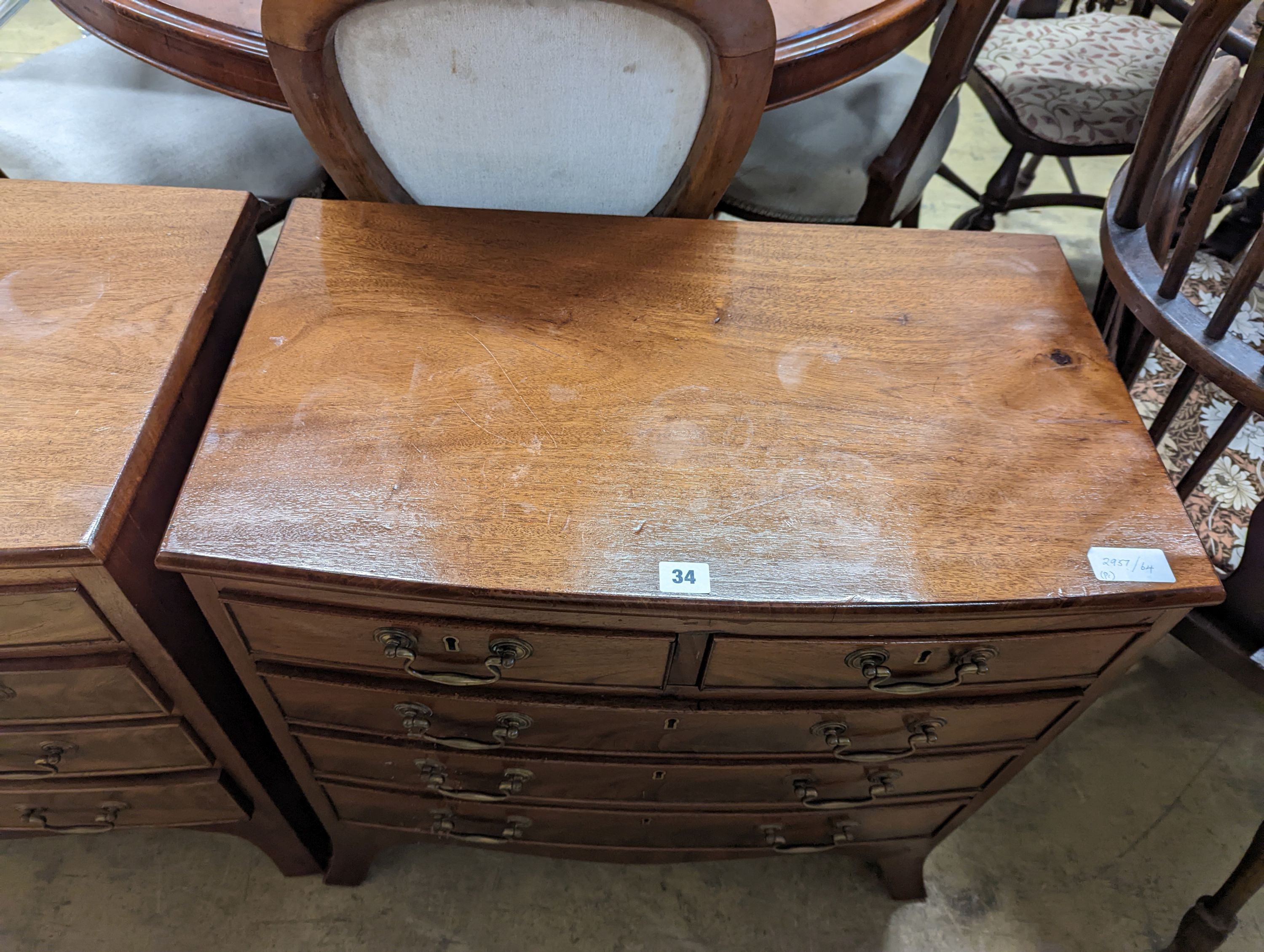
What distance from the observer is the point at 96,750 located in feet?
2.72

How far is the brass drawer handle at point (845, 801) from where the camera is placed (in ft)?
2.81

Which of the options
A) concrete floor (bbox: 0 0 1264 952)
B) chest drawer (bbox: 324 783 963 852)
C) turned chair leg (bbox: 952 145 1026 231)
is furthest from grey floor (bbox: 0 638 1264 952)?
turned chair leg (bbox: 952 145 1026 231)

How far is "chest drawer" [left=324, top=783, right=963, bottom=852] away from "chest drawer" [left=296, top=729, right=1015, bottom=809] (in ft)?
0.11

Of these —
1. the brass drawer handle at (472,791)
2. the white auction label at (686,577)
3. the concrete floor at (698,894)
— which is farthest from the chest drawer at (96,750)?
the white auction label at (686,577)

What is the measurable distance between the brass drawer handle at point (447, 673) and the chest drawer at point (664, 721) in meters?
0.06

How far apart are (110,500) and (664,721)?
49cm

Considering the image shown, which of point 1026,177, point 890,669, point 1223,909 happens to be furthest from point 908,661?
point 1026,177

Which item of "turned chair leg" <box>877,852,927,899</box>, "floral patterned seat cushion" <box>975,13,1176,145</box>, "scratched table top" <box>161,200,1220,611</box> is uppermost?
"scratched table top" <box>161,200,1220,611</box>

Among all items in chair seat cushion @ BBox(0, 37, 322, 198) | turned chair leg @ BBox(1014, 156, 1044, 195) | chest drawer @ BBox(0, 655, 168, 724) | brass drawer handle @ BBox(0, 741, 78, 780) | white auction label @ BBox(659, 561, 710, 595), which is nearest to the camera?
white auction label @ BBox(659, 561, 710, 595)

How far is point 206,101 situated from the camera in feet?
4.15

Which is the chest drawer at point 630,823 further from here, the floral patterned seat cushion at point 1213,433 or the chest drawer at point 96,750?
the floral patterned seat cushion at point 1213,433

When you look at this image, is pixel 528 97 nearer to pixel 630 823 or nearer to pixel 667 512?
pixel 667 512

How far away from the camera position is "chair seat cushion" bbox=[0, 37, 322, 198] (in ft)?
3.85

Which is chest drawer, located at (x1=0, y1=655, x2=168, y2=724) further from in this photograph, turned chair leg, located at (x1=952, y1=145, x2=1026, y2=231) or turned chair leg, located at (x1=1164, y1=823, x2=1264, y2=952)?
turned chair leg, located at (x1=952, y1=145, x2=1026, y2=231)
